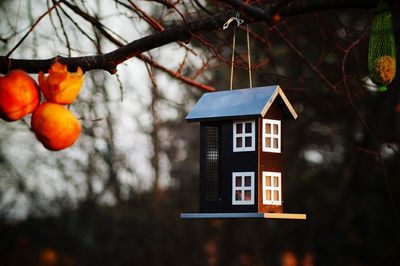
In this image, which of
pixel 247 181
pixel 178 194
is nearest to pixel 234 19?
pixel 247 181

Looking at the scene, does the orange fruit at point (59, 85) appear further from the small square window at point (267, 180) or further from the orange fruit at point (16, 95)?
the small square window at point (267, 180)

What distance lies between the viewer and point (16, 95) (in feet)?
9.36

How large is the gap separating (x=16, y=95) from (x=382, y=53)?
1795mm

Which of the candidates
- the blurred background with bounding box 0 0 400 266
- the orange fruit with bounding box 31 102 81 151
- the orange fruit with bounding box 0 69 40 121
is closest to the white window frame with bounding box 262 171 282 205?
the orange fruit with bounding box 31 102 81 151

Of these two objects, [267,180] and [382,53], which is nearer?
[267,180]

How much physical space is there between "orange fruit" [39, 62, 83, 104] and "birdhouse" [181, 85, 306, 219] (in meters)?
0.69

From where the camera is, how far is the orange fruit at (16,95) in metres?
2.84

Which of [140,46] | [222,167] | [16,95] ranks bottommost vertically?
[222,167]

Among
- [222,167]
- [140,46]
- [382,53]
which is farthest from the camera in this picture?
[382,53]

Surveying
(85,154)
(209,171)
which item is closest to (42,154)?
(85,154)

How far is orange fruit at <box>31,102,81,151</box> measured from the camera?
111 inches

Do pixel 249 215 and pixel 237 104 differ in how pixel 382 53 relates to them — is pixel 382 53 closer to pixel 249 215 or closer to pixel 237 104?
pixel 237 104

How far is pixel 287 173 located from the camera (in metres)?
11.4

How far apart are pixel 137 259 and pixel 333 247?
9.99 feet
